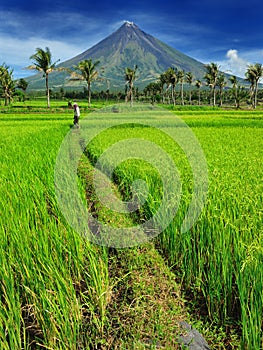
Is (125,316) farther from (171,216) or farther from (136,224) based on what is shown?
(136,224)

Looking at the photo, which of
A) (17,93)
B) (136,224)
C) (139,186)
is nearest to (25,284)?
(136,224)

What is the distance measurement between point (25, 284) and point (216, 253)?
1.23 meters

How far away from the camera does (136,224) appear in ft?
11.2

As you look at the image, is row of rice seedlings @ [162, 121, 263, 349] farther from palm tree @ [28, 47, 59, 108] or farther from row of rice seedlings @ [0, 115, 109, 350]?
palm tree @ [28, 47, 59, 108]

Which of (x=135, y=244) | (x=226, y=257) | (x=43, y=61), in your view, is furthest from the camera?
(x=43, y=61)

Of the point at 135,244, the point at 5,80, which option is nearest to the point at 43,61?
the point at 5,80

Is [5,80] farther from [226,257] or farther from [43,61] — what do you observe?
[226,257]

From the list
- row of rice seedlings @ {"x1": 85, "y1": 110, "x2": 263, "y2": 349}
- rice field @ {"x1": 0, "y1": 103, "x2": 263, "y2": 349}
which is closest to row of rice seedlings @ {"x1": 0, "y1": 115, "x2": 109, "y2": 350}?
rice field @ {"x1": 0, "y1": 103, "x2": 263, "y2": 349}

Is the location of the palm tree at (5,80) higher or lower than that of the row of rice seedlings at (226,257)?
higher

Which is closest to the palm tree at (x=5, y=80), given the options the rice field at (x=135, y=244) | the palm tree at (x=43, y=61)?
the palm tree at (x=43, y=61)

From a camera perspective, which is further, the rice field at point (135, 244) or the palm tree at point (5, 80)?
the palm tree at point (5, 80)

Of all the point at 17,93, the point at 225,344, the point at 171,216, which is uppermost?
the point at 17,93

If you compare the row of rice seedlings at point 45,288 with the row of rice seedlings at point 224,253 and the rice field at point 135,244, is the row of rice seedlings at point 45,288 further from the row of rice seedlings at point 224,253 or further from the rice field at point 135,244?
the row of rice seedlings at point 224,253

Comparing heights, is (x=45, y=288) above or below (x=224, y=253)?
below
